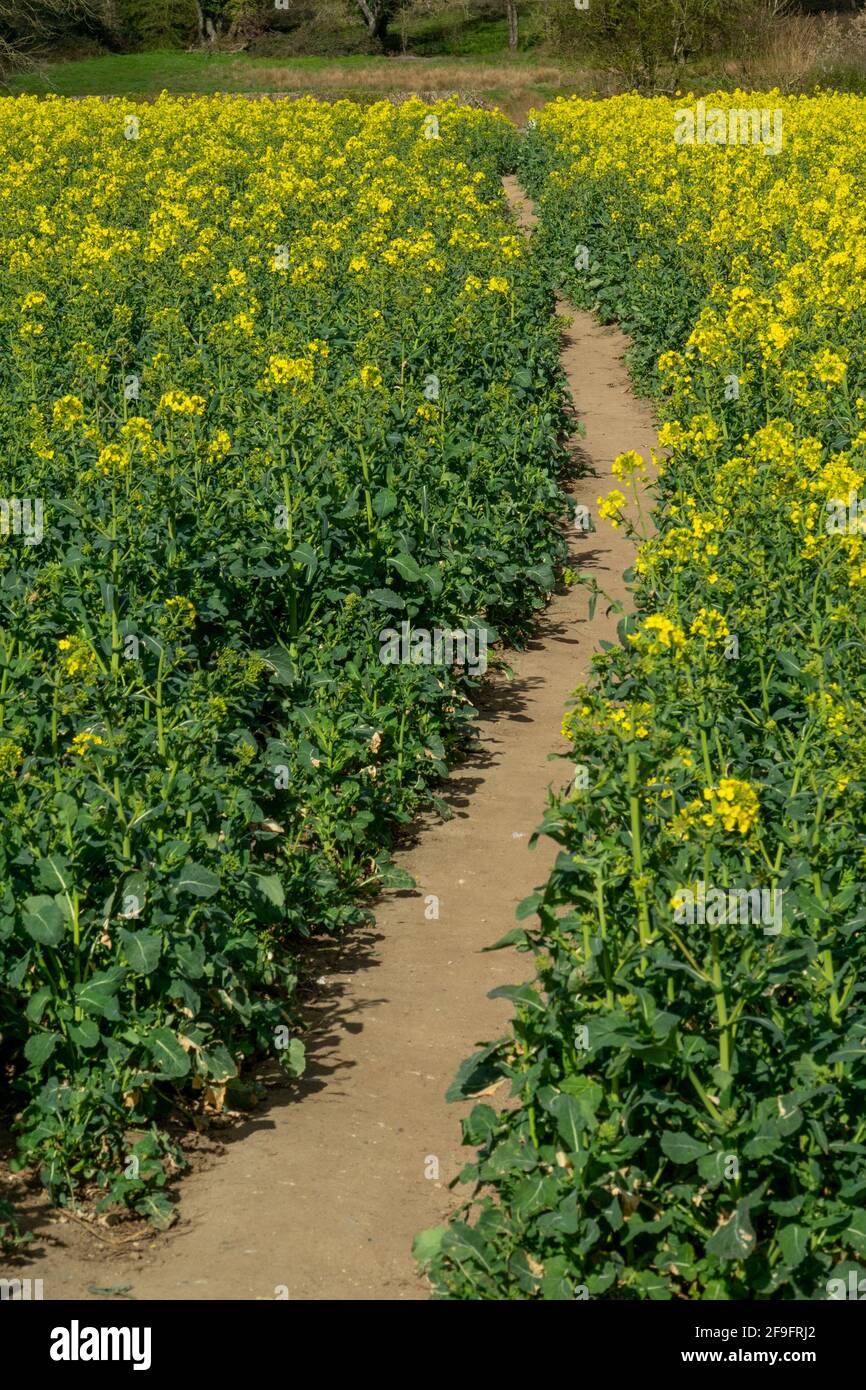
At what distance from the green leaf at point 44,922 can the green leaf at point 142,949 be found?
0.71 ft

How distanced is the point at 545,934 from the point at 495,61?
64539 mm

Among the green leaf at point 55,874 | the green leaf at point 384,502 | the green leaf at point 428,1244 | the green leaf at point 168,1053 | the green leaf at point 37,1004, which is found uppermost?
the green leaf at point 384,502

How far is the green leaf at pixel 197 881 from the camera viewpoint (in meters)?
5.76

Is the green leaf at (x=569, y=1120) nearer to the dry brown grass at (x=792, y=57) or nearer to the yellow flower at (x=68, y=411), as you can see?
the yellow flower at (x=68, y=411)

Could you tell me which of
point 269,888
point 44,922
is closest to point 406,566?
point 269,888

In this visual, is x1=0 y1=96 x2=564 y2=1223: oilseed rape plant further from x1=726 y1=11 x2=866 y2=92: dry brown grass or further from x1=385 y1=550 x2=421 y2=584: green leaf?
x1=726 y1=11 x2=866 y2=92: dry brown grass

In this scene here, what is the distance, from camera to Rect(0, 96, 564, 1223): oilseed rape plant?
5.68m

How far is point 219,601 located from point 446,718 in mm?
1455

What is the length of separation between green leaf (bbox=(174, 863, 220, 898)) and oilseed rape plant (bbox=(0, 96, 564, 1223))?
1 centimetres

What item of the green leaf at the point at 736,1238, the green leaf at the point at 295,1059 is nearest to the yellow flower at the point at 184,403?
the green leaf at the point at 295,1059

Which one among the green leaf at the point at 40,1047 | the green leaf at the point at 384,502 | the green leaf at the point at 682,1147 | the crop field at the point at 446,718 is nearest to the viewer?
the green leaf at the point at 682,1147

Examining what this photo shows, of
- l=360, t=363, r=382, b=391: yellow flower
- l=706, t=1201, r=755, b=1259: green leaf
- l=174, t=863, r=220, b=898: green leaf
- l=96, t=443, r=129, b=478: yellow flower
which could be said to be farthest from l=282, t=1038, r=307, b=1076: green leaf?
l=360, t=363, r=382, b=391: yellow flower

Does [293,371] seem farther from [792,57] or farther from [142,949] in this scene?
[792,57]

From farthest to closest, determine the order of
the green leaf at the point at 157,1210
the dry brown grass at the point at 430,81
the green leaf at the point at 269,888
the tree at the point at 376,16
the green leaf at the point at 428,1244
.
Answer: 1. the tree at the point at 376,16
2. the dry brown grass at the point at 430,81
3. the green leaf at the point at 269,888
4. the green leaf at the point at 157,1210
5. the green leaf at the point at 428,1244
